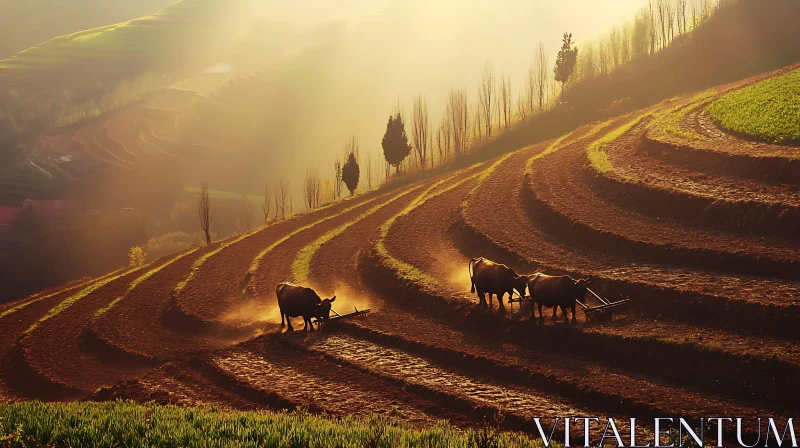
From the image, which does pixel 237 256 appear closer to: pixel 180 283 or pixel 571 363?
pixel 180 283

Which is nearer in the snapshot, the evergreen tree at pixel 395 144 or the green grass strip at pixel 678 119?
the green grass strip at pixel 678 119

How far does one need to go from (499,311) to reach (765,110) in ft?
126

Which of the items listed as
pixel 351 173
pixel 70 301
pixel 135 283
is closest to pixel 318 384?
pixel 135 283

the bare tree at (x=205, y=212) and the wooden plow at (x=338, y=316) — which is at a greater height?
the wooden plow at (x=338, y=316)

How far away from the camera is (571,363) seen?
2967 cm

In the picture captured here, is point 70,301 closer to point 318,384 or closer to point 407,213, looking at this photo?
point 407,213

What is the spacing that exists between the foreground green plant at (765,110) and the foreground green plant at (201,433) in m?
43.4

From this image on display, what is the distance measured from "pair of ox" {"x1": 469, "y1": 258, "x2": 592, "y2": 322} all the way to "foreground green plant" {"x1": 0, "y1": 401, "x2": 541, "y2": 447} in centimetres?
1393

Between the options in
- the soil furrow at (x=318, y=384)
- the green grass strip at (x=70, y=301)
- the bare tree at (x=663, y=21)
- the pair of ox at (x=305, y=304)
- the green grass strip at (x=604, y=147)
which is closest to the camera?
the soil furrow at (x=318, y=384)

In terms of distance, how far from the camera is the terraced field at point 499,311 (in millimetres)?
27469

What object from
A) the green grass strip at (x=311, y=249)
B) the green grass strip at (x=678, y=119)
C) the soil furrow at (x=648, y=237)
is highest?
the green grass strip at (x=678, y=119)

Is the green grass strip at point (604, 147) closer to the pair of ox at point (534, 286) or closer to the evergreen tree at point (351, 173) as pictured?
the pair of ox at point (534, 286)

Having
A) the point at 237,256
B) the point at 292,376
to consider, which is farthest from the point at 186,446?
the point at 237,256

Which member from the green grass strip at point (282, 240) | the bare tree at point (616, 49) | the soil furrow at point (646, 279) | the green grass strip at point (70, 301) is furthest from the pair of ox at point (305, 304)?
the bare tree at point (616, 49)
